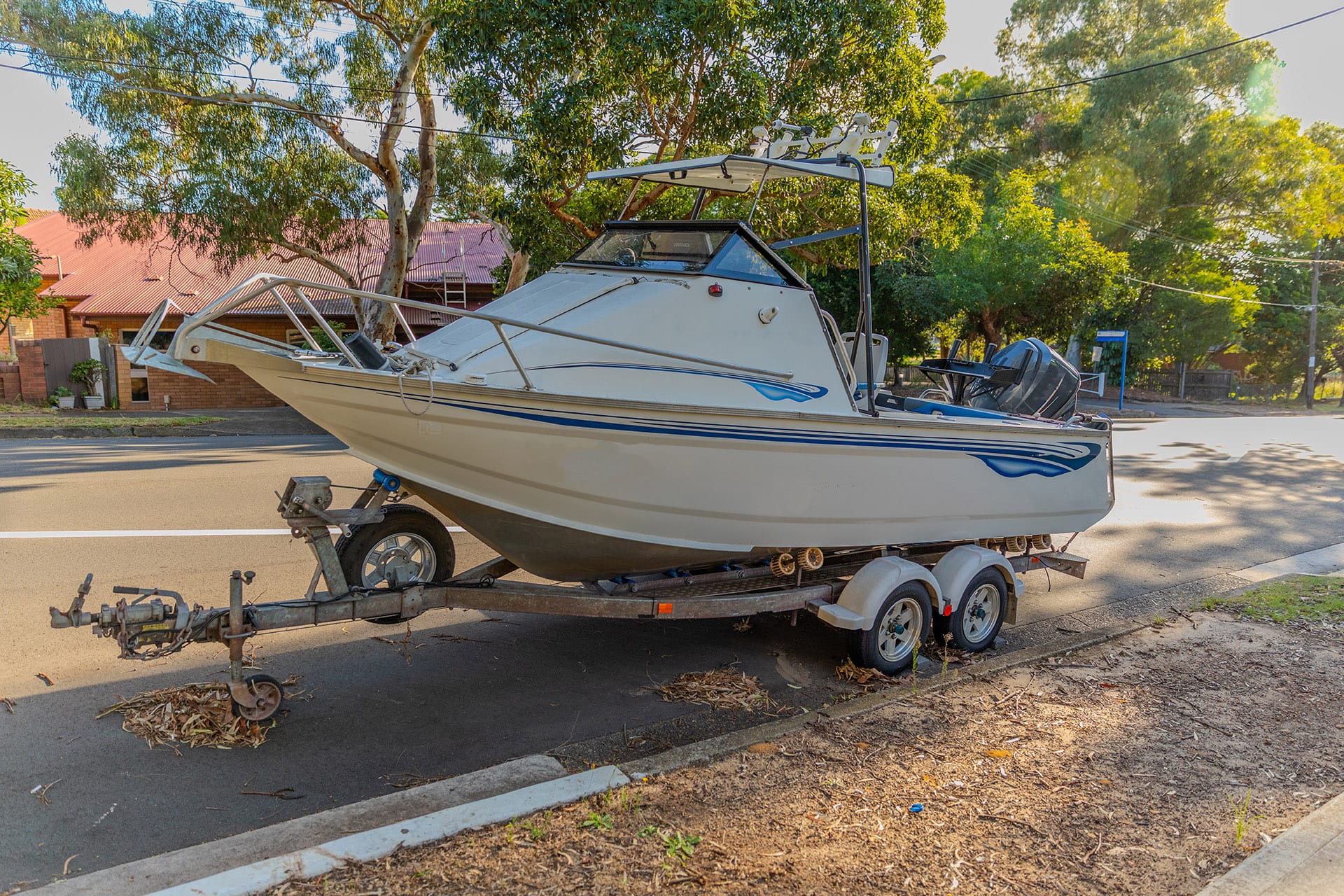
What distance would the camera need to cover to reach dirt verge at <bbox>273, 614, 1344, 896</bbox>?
10.5 ft

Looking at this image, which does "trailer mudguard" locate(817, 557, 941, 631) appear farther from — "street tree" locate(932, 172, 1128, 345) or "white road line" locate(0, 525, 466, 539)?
"street tree" locate(932, 172, 1128, 345)

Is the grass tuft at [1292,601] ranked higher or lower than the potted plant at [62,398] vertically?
lower

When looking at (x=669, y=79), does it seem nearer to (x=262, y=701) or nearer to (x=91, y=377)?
(x=262, y=701)

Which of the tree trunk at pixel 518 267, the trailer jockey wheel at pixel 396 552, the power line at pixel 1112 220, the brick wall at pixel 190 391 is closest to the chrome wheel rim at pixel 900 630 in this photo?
the trailer jockey wheel at pixel 396 552

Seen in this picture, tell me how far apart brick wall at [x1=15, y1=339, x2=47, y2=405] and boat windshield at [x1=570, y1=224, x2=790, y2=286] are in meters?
22.4

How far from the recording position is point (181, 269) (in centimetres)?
2762

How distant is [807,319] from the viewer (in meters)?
5.50

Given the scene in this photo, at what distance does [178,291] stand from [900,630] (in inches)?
1031

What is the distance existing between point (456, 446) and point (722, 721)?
6.62ft

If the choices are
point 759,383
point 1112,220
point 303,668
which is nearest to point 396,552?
point 303,668

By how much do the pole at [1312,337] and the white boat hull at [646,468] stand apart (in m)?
38.2

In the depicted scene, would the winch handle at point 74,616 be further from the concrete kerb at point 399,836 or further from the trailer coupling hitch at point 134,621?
the concrete kerb at point 399,836

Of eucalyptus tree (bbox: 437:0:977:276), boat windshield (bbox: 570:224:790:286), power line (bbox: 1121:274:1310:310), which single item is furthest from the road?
power line (bbox: 1121:274:1310:310)

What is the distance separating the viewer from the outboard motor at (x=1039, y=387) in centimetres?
724
